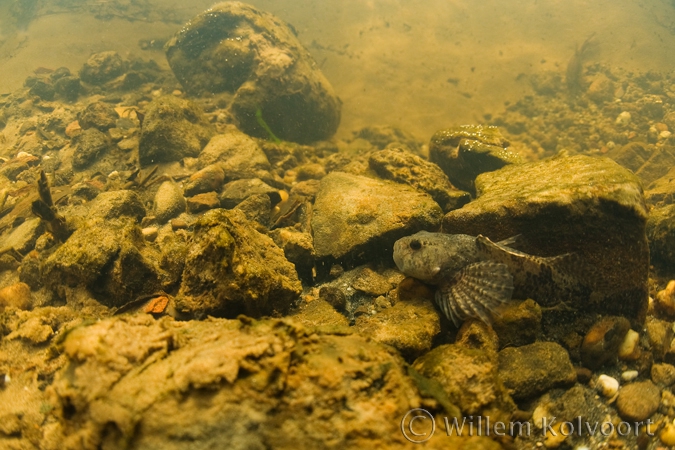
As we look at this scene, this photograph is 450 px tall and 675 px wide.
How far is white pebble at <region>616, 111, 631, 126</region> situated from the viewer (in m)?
11.5

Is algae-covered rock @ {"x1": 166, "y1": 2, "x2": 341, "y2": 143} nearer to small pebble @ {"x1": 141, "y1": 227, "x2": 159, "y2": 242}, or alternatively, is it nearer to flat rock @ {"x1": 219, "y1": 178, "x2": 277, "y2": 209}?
flat rock @ {"x1": 219, "y1": 178, "x2": 277, "y2": 209}

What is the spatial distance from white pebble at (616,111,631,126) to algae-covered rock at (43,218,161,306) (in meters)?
15.3

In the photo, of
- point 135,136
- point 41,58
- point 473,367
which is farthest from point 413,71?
point 41,58

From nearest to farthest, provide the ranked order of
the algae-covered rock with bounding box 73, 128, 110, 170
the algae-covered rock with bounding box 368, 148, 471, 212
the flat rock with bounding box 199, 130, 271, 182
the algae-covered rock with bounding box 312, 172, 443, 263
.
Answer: the algae-covered rock with bounding box 312, 172, 443, 263, the algae-covered rock with bounding box 368, 148, 471, 212, the flat rock with bounding box 199, 130, 271, 182, the algae-covered rock with bounding box 73, 128, 110, 170

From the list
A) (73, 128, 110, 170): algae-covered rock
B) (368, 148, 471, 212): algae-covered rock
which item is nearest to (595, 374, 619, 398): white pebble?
(368, 148, 471, 212): algae-covered rock

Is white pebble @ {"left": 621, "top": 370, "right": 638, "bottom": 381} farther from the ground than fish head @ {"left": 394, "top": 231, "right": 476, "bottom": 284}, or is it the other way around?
fish head @ {"left": 394, "top": 231, "right": 476, "bottom": 284}

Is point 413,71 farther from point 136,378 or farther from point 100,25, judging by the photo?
point 100,25

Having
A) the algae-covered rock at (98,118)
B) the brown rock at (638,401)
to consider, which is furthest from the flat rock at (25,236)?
the brown rock at (638,401)

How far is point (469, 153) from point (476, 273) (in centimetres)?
429

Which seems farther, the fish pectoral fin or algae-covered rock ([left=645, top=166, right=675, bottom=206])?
algae-covered rock ([left=645, top=166, right=675, bottom=206])

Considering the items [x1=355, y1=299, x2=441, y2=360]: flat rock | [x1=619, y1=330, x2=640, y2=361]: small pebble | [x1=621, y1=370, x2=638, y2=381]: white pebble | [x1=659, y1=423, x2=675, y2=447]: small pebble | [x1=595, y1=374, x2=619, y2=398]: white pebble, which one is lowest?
[x1=659, y1=423, x2=675, y2=447]: small pebble

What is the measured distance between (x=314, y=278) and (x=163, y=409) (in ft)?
9.71

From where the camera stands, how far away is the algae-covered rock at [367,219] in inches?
171

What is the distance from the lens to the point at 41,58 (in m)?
16.5
